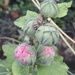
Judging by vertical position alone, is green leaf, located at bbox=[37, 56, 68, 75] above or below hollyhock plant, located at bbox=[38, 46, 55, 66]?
below

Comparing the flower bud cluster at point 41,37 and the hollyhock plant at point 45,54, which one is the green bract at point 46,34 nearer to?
the flower bud cluster at point 41,37

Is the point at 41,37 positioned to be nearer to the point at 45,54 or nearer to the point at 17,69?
the point at 45,54

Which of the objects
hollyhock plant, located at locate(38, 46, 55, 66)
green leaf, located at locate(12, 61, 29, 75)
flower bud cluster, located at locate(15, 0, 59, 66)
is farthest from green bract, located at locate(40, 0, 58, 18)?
green leaf, located at locate(12, 61, 29, 75)

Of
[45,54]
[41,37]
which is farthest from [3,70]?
[41,37]

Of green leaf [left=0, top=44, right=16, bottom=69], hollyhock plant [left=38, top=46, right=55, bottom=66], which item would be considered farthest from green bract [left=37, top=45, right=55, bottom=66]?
green leaf [left=0, top=44, right=16, bottom=69]

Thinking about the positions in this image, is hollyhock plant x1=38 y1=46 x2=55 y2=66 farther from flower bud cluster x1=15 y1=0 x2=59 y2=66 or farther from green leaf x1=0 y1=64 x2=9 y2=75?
green leaf x1=0 y1=64 x2=9 y2=75

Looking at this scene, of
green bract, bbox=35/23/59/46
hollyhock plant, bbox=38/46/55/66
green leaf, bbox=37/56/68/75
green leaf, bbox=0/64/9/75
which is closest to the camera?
green bract, bbox=35/23/59/46

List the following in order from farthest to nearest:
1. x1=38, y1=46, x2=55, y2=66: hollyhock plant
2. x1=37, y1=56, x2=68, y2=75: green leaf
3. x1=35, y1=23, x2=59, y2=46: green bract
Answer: x1=37, y1=56, x2=68, y2=75: green leaf → x1=38, y1=46, x2=55, y2=66: hollyhock plant → x1=35, y1=23, x2=59, y2=46: green bract

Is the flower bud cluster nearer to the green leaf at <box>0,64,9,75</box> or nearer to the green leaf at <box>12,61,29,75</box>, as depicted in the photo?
the green leaf at <box>12,61,29,75</box>

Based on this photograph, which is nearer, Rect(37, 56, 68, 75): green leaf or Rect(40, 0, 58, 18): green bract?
Rect(40, 0, 58, 18): green bract

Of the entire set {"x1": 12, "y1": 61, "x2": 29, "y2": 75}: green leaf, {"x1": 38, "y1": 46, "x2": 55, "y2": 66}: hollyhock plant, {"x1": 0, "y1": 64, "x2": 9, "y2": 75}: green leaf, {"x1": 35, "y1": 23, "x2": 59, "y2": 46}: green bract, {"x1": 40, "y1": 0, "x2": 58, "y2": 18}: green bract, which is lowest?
{"x1": 0, "y1": 64, "x2": 9, "y2": 75}: green leaf

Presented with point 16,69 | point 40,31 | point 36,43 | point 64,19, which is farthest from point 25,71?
point 64,19
